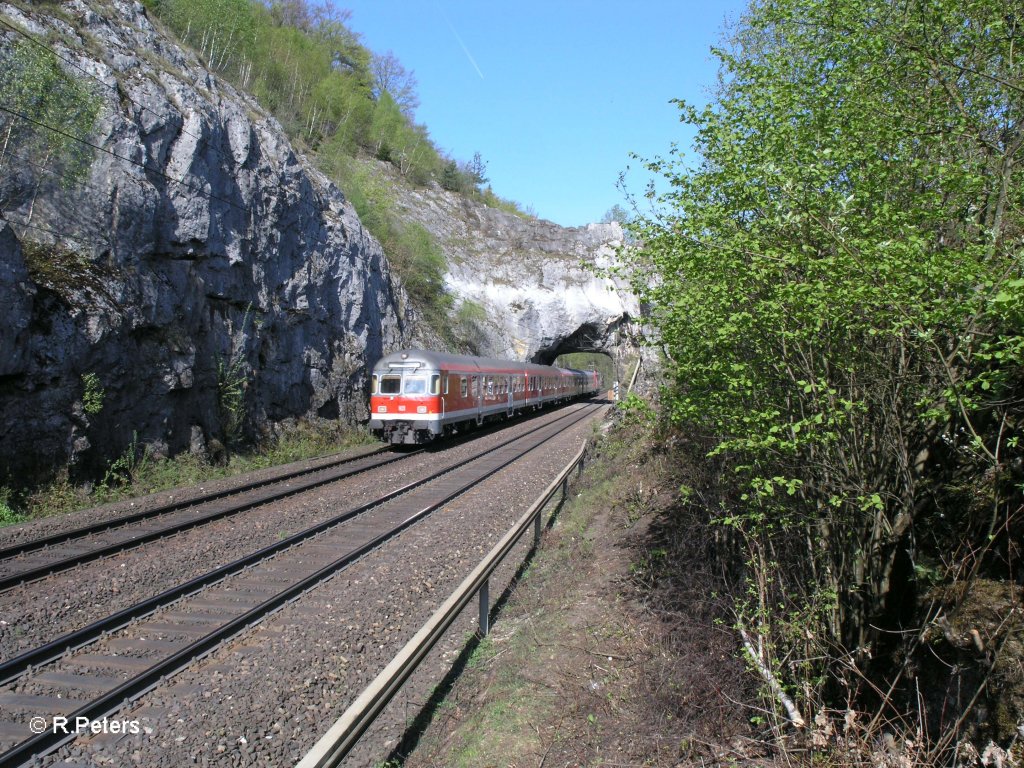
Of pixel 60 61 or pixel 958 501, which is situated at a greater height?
pixel 60 61

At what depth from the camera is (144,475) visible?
45.5ft

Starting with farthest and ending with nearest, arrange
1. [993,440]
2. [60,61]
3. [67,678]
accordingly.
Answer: [60,61] < [67,678] < [993,440]

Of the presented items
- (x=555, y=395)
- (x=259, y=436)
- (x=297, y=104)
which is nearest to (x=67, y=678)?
(x=259, y=436)

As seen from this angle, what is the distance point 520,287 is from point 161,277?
30.0 metres

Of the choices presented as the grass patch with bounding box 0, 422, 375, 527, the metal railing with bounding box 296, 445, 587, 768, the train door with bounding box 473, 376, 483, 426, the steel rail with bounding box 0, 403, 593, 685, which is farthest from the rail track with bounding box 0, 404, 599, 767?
the train door with bounding box 473, 376, 483, 426

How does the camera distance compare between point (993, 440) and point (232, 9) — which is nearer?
point (993, 440)

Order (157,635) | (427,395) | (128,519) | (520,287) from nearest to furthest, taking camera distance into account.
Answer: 1. (157,635)
2. (128,519)
3. (427,395)
4. (520,287)

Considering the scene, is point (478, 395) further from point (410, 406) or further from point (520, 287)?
point (520, 287)

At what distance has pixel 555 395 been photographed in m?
39.9

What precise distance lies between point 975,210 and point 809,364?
1541 mm

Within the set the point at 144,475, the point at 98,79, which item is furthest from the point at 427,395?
the point at 98,79

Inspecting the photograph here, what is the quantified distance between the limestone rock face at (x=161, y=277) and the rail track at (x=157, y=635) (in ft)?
22.1

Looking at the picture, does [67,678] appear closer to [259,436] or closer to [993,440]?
[993,440]

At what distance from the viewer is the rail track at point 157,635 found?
4.79 m
